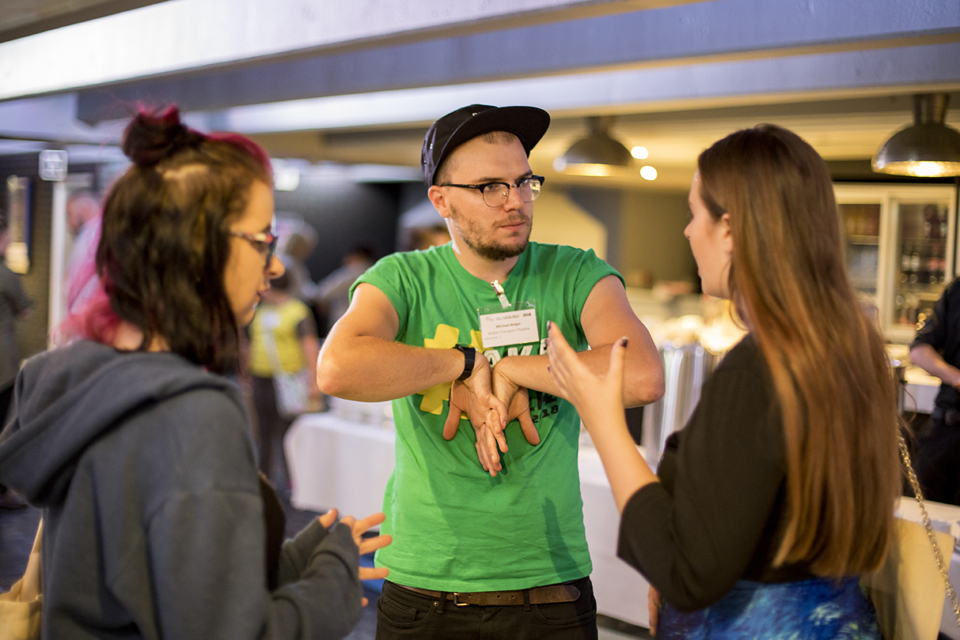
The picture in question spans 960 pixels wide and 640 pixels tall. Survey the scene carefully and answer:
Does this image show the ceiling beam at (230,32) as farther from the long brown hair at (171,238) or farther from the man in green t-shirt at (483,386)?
the long brown hair at (171,238)

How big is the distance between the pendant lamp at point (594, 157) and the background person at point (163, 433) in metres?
3.80

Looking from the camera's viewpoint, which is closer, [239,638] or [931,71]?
[239,638]

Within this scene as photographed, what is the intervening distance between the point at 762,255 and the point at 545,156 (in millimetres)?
7551

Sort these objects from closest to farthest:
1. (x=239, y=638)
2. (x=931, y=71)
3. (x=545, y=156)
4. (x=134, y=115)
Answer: (x=239, y=638) → (x=134, y=115) → (x=931, y=71) → (x=545, y=156)

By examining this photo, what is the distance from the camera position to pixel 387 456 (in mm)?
4113

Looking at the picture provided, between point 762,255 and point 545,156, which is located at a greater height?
point 545,156

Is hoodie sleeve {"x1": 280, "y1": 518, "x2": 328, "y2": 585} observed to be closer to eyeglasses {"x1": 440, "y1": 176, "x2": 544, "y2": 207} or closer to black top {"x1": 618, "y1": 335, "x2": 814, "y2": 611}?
black top {"x1": 618, "y1": 335, "x2": 814, "y2": 611}

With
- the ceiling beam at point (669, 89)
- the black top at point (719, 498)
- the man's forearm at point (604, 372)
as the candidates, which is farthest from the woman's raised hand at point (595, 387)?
the ceiling beam at point (669, 89)

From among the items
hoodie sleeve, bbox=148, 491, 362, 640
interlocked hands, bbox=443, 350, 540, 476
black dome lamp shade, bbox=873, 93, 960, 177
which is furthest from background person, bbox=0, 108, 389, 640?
black dome lamp shade, bbox=873, 93, 960, 177

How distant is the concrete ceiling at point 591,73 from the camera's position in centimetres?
309

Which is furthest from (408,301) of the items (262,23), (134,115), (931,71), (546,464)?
(931,71)

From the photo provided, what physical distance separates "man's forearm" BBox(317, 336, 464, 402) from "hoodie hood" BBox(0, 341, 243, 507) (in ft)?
1.73

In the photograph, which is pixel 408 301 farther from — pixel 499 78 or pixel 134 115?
pixel 499 78

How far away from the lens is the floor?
10.7ft
